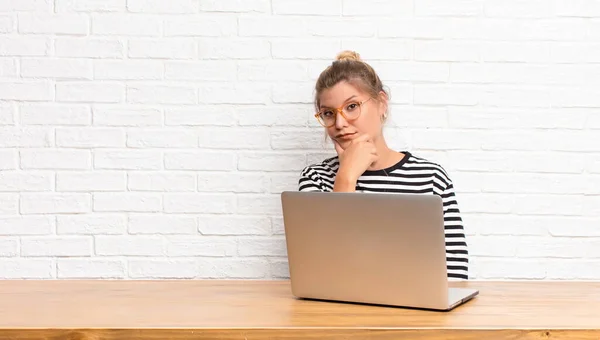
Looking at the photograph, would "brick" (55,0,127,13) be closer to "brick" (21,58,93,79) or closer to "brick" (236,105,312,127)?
"brick" (21,58,93,79)

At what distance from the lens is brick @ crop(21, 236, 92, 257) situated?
259 cm

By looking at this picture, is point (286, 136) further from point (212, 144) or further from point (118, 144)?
point (118, 144)

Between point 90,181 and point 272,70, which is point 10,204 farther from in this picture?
point 272,70

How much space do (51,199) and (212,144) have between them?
586mm

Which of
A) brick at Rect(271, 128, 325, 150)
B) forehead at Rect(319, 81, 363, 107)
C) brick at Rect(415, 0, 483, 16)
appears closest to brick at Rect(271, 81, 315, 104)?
brick at Rect(271, 128, 325, 150)

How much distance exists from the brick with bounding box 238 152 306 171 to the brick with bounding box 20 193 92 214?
55cm

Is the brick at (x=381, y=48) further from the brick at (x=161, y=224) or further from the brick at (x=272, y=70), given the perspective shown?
the brick at (x=161, y=224)

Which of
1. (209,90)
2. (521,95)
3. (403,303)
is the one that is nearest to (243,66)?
(209,90)

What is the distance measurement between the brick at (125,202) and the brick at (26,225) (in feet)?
0.58

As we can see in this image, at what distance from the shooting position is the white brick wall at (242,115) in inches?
101

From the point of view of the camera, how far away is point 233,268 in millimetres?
2623

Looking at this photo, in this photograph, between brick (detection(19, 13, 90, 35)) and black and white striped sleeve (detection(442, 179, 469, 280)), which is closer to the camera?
black and white striped sleeve (detection(442, 179, 469, 280))

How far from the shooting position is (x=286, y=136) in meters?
2.59

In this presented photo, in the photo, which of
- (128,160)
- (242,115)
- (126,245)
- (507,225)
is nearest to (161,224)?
(126,245)
